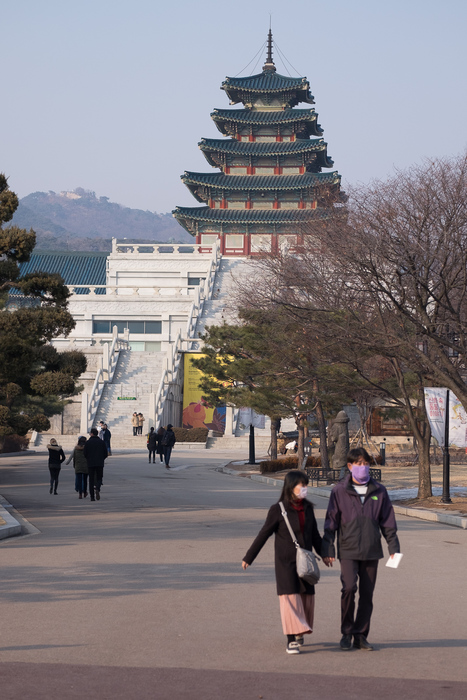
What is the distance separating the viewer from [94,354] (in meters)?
53.5

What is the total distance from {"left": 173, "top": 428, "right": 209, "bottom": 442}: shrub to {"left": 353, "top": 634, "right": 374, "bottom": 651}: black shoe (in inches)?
1587

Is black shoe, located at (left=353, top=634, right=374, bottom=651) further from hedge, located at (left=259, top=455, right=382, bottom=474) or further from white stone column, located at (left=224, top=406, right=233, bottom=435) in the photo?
white stone column, located at (left=224, top=406, right=233, bottom=435)

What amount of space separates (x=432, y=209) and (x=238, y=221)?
5232 centimetres

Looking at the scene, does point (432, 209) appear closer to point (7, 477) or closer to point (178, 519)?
point (178, 519)

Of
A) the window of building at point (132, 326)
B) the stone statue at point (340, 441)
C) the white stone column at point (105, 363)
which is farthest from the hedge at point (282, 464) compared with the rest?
the window of building at point (132, 326)

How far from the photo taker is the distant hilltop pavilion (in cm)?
6944

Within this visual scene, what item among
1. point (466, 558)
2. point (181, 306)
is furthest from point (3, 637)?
point (181, 306)

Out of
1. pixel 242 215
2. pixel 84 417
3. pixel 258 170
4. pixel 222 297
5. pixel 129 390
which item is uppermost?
pixel 258 170

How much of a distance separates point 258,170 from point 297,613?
6812cm

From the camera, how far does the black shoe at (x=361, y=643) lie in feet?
21.1

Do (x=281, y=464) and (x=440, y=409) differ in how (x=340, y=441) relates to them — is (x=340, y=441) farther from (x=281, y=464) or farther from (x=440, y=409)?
(x=440, y=409)

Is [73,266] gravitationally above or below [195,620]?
above

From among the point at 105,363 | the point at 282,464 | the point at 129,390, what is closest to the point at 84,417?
the point at 129,390

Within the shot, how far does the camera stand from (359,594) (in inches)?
261
